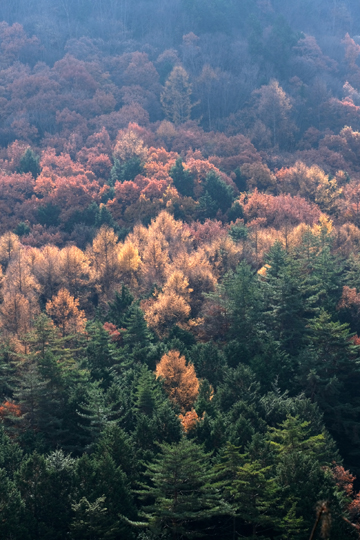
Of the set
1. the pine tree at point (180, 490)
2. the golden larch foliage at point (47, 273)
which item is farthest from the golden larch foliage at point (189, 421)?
the golden larch foliage at point (47, 273)

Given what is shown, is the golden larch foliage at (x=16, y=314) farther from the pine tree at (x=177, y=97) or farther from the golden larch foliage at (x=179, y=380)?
the pine tree at (x=177, y=97)

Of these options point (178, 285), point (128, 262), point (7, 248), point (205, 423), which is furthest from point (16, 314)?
point (205, 423)

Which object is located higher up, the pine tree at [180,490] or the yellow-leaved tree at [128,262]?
the pine tree at [180,490]

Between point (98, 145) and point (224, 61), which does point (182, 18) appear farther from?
point (98, 145)

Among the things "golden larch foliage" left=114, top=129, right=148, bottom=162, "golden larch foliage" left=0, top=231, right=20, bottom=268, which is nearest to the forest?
"golden larch foliage" left=0, top=231, right=20, bottom=268

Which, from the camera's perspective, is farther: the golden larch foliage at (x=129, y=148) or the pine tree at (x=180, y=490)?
the golden larch foliage at (x=129, y=148)

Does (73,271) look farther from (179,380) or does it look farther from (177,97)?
(177,97)
